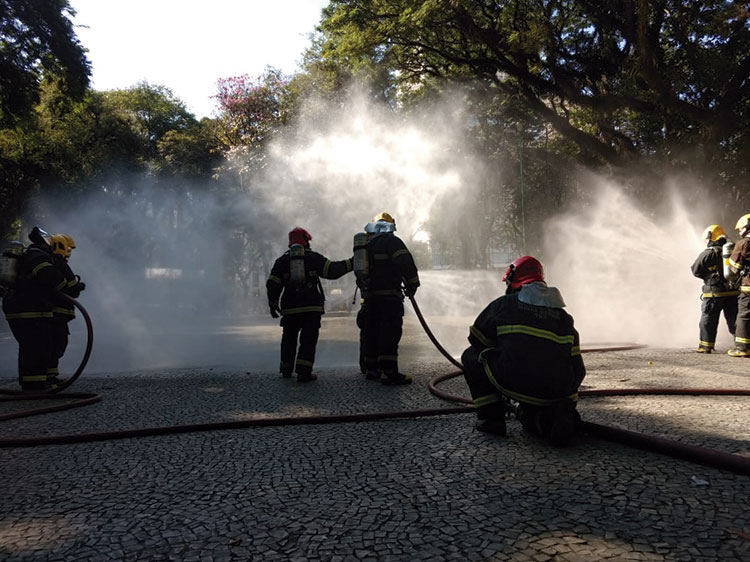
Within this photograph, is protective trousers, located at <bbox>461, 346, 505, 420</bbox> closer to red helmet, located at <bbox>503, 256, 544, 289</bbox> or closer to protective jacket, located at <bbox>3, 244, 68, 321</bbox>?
red helmet, located at <bbox>503, 256, 544, 289</bbox>

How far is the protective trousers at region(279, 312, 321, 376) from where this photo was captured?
603 centimetres

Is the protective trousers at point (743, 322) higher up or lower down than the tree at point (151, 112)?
lower down

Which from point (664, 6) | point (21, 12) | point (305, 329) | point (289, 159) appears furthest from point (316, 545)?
point (289, 159)

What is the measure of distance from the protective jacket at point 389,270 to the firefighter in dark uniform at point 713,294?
4537mm

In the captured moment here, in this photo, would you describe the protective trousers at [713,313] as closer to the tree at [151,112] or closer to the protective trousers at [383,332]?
the protective trousers at [383,332]

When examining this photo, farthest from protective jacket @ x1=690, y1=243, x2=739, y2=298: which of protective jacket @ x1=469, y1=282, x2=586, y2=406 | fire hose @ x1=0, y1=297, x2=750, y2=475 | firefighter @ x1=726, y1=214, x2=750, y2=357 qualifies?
protective jacket @ x1=469, y1=282, x2=586, y2=406

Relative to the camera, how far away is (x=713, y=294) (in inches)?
300

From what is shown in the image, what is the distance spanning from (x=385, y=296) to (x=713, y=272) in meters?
A: 4.93

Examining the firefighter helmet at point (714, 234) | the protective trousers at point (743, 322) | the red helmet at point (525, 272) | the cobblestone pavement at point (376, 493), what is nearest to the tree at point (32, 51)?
the cobblestone pavement at point (376, 493)

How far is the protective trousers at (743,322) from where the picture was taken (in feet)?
23.0

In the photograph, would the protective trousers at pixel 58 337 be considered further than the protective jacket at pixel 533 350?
Yes

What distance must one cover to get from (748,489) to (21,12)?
1419cm

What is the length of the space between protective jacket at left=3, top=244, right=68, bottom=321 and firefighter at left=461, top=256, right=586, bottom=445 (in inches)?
180

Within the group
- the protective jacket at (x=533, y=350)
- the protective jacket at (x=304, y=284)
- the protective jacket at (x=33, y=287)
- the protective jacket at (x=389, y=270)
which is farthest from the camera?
the protective jacket at (x=304, y=284)
